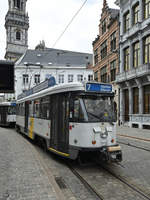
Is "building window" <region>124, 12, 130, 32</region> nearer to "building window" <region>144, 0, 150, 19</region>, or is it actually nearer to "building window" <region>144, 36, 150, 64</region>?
"building window" <region>144, 0, 150, 19</region>

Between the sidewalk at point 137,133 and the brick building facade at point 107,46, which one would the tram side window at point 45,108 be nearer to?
the sidewalk at point 137,133

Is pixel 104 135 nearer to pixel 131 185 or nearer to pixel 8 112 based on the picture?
pixel 131 185

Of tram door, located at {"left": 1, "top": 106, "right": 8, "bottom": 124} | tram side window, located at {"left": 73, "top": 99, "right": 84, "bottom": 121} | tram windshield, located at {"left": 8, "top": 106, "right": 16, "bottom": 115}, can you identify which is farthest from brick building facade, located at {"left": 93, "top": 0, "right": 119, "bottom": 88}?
tram side window, located at {"left": 73, "top": 99, "right": 84, "bottom": 121}

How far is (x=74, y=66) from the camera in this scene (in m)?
55.8

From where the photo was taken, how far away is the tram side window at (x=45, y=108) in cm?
854

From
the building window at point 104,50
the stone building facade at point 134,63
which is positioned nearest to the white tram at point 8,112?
the stone building facade at point 134,63

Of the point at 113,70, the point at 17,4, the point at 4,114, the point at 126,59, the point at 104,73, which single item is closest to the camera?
the point at 4,114

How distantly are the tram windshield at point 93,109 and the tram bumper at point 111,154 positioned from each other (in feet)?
3.11

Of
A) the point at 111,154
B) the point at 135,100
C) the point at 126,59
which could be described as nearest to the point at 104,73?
the point at 126,59

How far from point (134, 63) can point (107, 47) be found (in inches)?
330

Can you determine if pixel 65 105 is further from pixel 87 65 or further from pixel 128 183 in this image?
pixel 87 65

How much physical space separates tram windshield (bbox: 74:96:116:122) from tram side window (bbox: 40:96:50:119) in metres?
2.02

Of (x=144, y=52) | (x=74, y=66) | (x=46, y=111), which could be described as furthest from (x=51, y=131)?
(x=74, y=66)

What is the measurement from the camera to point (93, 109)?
6.80 metres
